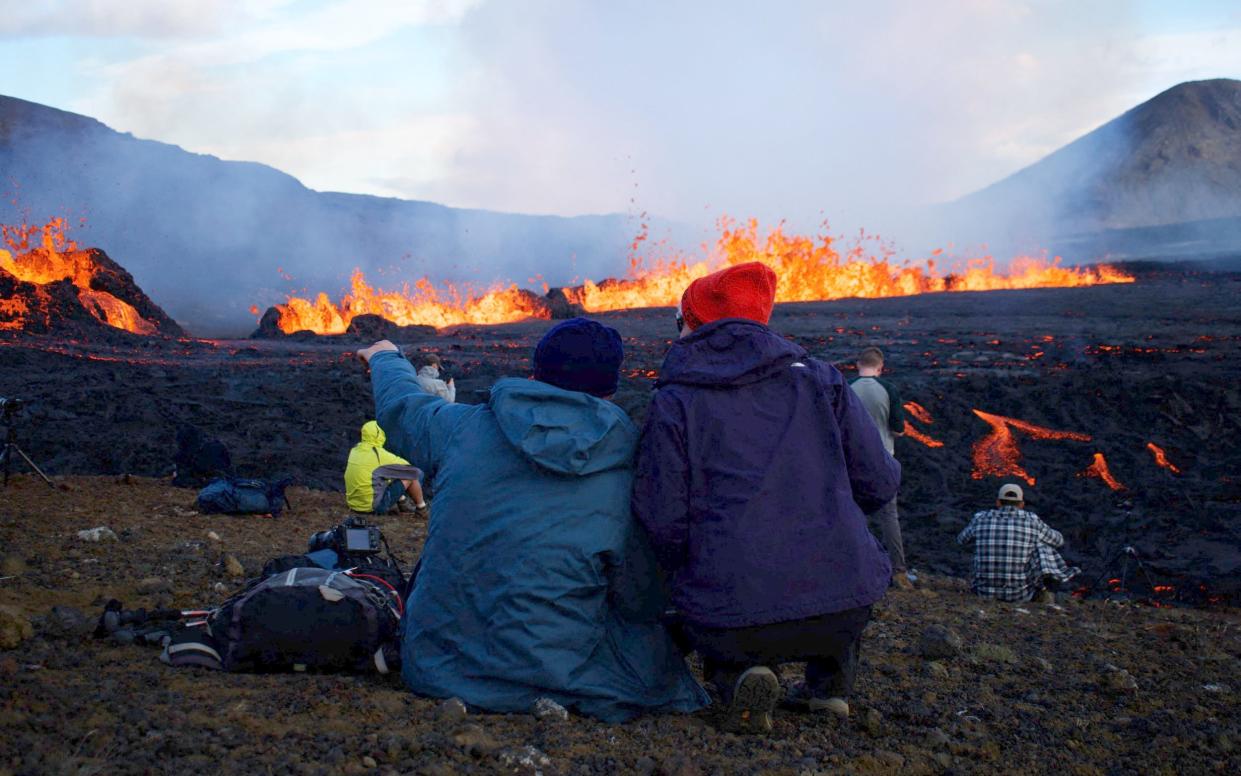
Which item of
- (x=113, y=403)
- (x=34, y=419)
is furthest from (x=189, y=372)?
(x=34, y=419)

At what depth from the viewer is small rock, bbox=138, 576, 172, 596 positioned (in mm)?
5270

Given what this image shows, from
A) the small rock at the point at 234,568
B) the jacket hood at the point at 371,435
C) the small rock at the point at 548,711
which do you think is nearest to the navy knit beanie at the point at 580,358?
the small rock at the point at 548,711

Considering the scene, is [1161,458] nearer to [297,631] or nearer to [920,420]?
[920,420]

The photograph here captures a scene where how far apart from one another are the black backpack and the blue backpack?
16.1ft

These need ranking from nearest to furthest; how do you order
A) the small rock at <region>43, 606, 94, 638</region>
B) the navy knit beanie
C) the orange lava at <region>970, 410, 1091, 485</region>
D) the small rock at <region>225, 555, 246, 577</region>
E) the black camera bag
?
the navy knit beanie, the black camera bag, the small rock at <region>43, 606, 94, 638</region>, the small rock at <region>225, 555, 246, 577</region>, the orange lava at <region>970, 410, 1091, 485</region>

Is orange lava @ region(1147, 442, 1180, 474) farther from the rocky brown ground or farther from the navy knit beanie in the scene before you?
the navy knit beanie

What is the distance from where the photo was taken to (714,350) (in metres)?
3.61

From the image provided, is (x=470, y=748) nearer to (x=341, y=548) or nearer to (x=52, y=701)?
(x=52, y=701)

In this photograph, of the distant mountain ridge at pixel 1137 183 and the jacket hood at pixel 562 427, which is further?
the distant mountain ridge at pixel 1137 183

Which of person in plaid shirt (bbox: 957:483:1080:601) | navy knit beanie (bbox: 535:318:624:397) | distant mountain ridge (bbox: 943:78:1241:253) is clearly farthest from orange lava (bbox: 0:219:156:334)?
distant mountain ridge (bbox: 943:78:1241:253)

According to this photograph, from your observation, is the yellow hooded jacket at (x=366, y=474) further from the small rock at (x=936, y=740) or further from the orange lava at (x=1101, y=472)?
the orange lava at (x=1101, y=472)

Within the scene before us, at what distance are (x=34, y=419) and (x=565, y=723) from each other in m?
12.3

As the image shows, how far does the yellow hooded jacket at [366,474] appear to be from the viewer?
9.30 meters

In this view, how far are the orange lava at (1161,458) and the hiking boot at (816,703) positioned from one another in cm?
1051
